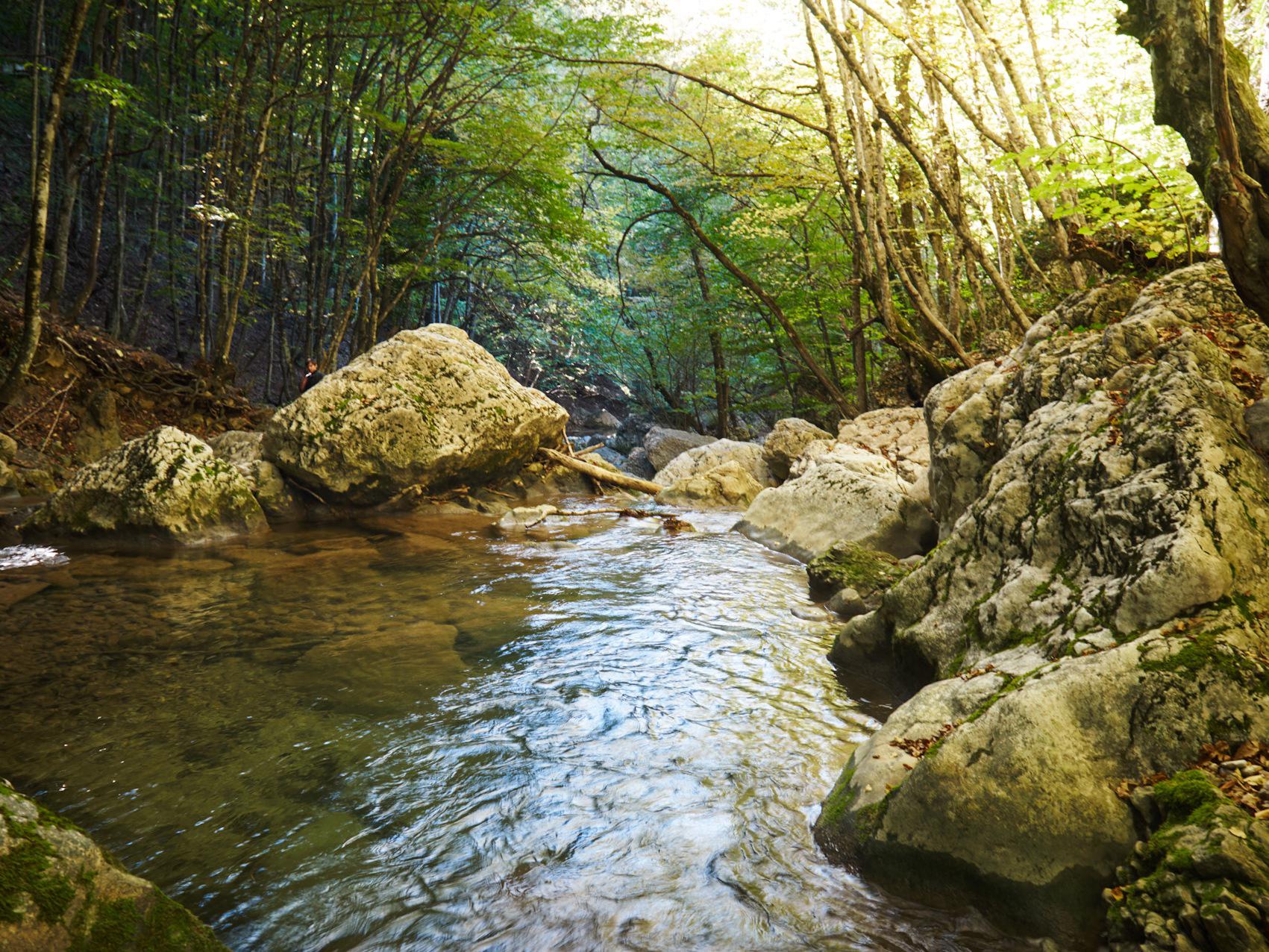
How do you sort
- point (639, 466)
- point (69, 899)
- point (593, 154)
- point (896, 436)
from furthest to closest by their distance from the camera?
1. point (639, 466)
2. point (593, 154)
3. point (896, 436)
4. point (69, 899)

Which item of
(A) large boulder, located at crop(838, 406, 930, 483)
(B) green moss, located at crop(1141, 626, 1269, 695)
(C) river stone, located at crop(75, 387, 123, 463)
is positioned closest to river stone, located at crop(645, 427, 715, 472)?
(A) large boulder, located at crop(838, 406, 930, 483)

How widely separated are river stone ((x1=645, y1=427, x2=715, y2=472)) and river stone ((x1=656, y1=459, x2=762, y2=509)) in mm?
6177

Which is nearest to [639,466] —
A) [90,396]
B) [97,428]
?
[97,428]

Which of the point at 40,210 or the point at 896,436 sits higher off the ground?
the point at 40,210

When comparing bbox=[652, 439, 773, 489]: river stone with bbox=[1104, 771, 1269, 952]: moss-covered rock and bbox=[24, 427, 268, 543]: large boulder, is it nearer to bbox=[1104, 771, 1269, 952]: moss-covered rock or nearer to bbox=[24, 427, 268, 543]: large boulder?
bbox=[24, 427, 268, 543]: large boulder

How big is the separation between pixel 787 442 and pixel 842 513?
19.2 ft

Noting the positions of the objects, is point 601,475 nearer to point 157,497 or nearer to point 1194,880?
point 157,497

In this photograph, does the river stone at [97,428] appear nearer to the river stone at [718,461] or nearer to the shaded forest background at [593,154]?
the shaded forest background at [593,154]

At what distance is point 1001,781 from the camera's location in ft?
8.35

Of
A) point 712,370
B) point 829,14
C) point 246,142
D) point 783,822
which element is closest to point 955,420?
point 783,822

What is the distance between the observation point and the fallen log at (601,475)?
13391 mm

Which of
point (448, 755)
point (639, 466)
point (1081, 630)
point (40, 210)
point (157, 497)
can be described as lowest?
point (639, 466)

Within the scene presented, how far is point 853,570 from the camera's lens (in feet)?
22.6

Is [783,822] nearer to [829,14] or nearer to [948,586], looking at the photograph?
[948,586]
